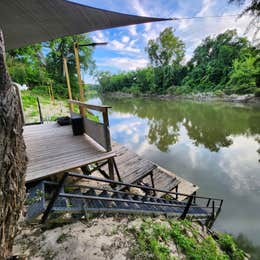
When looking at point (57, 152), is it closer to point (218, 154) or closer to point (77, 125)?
point (77, 125)

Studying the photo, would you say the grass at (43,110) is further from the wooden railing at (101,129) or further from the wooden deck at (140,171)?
the wooden railing at (101,129)

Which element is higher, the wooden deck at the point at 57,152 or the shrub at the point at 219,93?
the shrub at the point at 219,93

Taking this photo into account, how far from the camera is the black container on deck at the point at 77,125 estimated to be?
11.0ft

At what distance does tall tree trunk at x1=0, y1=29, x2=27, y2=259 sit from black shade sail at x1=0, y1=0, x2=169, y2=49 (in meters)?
2.04

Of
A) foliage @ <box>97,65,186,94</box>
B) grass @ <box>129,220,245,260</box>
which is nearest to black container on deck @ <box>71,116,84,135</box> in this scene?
grass @ <box>129,220,245,260</box>

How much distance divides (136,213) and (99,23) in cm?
345

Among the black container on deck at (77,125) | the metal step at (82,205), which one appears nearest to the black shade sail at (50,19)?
the black container on deck at (77,125)

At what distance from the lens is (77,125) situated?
132 inches

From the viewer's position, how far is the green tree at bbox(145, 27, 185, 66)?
26953 mm

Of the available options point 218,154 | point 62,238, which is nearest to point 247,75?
point 218,154

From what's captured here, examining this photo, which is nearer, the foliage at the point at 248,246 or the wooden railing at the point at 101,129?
the wooden railing at the point at 101,129

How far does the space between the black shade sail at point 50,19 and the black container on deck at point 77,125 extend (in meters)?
1.88

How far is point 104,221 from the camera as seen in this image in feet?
5.66

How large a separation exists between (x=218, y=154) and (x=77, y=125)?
6170 mm
